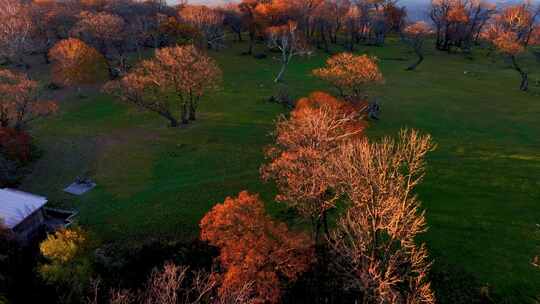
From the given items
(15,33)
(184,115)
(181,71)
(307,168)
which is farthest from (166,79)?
(15,33)

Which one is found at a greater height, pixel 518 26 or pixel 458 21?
pixel 458 21

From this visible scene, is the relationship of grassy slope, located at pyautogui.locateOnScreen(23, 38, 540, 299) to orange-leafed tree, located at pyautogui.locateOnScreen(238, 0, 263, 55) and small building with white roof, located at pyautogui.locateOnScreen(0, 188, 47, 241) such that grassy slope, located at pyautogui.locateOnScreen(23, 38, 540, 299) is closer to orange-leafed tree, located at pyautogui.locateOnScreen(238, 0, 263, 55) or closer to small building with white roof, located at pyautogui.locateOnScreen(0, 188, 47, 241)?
small building with white roof, located at pyautogui.locateOnScreen(0, 188, 47, 241)

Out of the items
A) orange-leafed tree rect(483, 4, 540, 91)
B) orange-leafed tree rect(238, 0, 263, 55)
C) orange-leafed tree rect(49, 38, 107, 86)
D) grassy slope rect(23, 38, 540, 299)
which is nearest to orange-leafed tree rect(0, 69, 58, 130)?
grassy slope rect(23, 38, 540, 299)

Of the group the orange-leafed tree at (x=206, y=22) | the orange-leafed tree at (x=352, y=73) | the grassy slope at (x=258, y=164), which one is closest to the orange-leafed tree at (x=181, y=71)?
the grassy slope at (x=258, y=164)

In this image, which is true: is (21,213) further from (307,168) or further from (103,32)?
(103,32)

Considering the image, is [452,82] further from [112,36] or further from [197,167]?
[112,36]

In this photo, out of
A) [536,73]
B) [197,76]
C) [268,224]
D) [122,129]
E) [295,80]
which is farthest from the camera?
[536,73]

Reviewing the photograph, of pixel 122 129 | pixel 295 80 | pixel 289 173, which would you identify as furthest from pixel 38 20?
pixel 289 173
